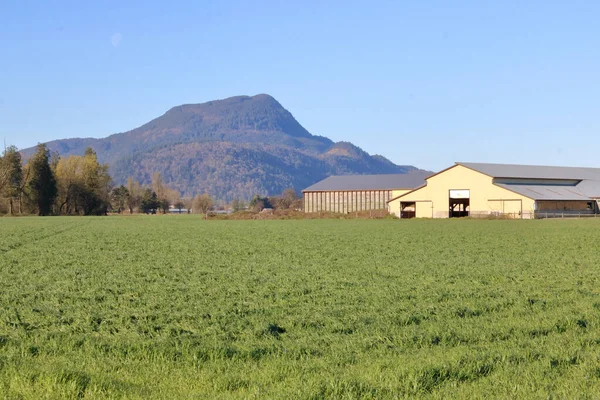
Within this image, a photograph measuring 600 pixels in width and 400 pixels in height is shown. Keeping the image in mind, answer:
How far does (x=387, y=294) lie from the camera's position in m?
13.4

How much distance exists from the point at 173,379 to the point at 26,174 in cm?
10670

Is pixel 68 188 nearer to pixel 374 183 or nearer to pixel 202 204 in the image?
pixel 374 183

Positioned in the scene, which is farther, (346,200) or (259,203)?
(259,203)

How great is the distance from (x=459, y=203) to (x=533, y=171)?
12698 millimetres

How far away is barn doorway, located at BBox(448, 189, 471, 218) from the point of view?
7788 cm

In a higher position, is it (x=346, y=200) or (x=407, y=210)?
(x=346, y=200)

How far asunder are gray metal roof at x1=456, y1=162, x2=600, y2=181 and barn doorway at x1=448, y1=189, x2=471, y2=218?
10.7 feet

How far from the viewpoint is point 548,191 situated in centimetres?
7800

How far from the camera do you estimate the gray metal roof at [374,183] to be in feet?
359

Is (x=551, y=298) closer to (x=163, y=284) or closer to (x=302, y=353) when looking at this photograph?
(x=302, y=353)

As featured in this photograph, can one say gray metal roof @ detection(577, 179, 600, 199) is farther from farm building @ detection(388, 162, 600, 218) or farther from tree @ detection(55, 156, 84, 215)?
tree @ detection(55, 156, 84, 215)

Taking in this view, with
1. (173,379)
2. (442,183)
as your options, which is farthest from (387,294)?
(442,183)

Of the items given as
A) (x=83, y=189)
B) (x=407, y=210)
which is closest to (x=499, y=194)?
(x=407, y=210)

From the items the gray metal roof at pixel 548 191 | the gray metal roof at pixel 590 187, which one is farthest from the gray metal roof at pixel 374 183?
the gray metal roof at pixel 548 191
